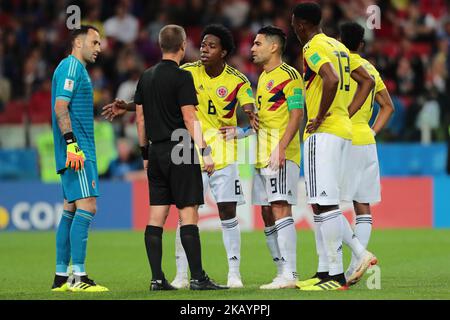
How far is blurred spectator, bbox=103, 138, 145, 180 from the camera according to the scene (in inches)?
723

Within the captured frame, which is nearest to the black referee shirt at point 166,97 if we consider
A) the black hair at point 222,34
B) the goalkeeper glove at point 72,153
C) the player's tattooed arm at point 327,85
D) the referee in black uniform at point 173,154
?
the referee in black uniform at point 173,154

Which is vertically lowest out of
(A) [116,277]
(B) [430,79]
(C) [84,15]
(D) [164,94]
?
(A) [116,277]

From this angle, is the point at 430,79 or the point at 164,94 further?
the point at 430,79

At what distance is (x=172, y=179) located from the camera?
29.8ft

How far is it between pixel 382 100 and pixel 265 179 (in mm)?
1735

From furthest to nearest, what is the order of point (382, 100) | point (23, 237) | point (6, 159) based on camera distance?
point (6, 159), point (23, 237), point (382, 100)

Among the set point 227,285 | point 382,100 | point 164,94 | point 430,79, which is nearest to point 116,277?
point 227,285

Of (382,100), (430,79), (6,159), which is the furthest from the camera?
(430,79)

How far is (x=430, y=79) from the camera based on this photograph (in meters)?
19.5

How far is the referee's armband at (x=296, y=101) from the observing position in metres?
9.58

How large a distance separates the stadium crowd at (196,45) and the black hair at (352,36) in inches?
311

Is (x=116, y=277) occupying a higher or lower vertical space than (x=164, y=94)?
lower

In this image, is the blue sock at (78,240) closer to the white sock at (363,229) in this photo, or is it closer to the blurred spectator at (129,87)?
the white sock at (363,229)
